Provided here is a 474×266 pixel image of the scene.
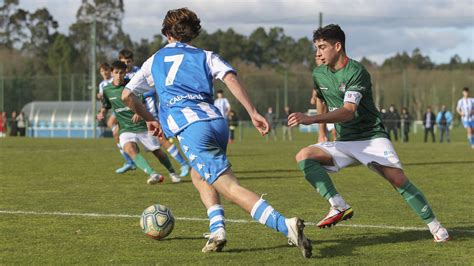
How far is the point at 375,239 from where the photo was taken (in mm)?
7125

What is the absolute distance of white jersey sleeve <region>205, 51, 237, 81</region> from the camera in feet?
20.2

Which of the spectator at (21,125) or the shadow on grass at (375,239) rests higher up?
the shadow on grass at (375,239)

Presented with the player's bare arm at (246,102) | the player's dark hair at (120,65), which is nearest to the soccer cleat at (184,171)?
the player's dark hair at (120,65)

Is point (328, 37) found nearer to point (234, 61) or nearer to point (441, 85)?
point (441, 85)

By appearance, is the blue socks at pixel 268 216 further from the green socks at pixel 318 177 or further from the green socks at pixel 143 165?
the green socks at pixel 143 165

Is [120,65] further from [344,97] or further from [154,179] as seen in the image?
[344,97]

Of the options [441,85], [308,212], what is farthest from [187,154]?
[441,85]

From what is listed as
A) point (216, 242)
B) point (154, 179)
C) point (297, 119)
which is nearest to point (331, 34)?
point (297, 119)

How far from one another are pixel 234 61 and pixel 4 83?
36966 mm

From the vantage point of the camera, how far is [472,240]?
7.07 meters

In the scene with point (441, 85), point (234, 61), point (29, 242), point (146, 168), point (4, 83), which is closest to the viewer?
point (29, 242)

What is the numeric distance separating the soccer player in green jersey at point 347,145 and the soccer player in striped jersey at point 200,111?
1102 millimetres

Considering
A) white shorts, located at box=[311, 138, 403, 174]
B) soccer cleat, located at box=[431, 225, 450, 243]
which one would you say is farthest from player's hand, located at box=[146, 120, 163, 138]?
soccer cleat, located at box=[431, 225, 450, 243]

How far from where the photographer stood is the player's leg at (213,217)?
634cm
